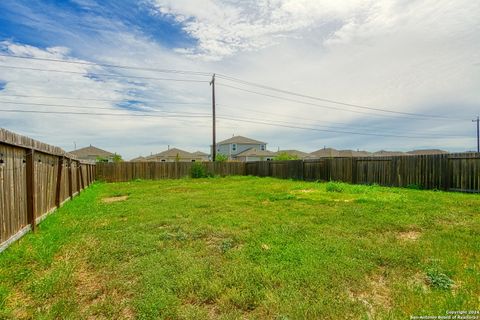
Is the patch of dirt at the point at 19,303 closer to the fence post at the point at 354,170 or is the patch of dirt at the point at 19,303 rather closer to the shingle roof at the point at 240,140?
the fence post at the point at 354,170

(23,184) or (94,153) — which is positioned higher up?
(94,153)

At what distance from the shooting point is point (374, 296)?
261 cm

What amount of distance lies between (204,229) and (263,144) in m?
48.7

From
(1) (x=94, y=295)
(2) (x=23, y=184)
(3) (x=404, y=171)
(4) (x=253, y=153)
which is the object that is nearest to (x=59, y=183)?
(2) (x=23, y=184)

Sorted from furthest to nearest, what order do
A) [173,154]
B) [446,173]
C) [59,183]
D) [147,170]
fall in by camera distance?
1. [173,154]
2. [147,170]
3. [446,173]
4. [59,183]

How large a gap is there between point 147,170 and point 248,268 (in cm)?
2096

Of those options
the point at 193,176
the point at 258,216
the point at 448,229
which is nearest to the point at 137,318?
the point at 258,216

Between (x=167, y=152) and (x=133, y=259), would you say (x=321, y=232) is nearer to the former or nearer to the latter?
(x=133, y=259)

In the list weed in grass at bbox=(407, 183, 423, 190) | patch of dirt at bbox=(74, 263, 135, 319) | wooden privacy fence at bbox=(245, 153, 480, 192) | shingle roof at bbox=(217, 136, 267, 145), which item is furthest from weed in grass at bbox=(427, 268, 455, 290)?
shingle roof at bbox=(217, 136, 267, 145)

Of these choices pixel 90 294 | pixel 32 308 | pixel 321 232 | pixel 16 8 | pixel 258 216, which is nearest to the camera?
pixel 32 308

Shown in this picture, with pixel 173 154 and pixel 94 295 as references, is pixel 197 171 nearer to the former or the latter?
pixel 94 295

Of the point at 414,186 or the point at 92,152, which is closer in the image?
the point at 414,186

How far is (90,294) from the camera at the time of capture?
2.79 metres

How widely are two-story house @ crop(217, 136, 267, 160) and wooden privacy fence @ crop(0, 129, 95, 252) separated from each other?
44.4 meters
